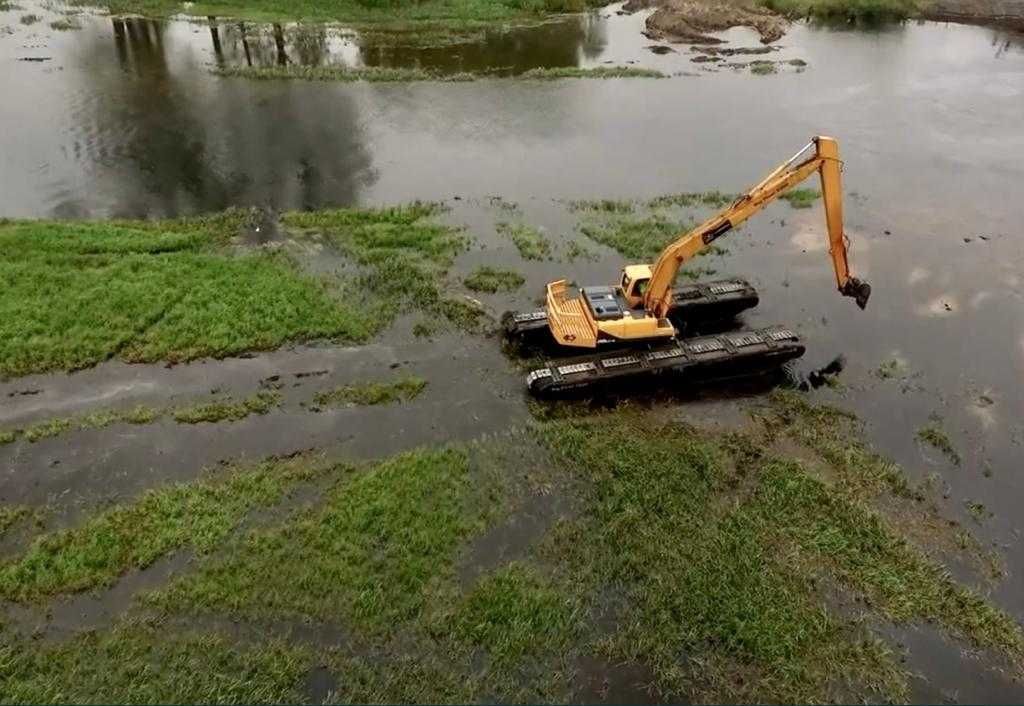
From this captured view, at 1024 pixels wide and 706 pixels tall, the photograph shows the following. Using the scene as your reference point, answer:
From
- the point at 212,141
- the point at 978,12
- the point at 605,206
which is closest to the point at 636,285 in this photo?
the point at 605,206

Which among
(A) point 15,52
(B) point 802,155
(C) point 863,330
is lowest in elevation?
(C) point 863,330

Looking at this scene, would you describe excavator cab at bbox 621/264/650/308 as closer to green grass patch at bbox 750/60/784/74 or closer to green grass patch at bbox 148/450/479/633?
green grass patch at bbox 148/450/479/633

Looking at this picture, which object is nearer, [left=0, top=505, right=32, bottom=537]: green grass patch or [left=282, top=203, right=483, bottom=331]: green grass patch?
[left=0, top=505, right=32, bottom=537]: green grass patch

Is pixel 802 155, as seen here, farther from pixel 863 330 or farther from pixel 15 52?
pixel 15 52

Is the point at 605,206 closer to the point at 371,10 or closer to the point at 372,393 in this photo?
the point at 372,393

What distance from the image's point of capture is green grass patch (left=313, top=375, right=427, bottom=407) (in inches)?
666

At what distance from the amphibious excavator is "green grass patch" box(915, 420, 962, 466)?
10.5 ft

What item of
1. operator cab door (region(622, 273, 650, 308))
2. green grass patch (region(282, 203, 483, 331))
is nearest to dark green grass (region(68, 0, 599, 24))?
green grass patch (region(282, 203, 483, 331))

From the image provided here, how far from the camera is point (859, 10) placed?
1805 inches

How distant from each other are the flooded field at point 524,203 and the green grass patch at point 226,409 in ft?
0.54

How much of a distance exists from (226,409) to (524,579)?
7.87 metres

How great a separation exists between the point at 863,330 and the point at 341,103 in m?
23.7

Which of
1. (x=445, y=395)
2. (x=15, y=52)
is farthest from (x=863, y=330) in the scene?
(x=15, y=52)

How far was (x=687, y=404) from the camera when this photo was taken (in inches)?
684
